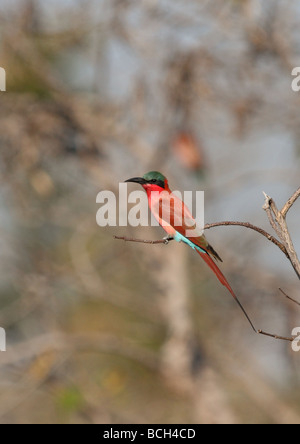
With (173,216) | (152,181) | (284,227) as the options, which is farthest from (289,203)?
(152,181)

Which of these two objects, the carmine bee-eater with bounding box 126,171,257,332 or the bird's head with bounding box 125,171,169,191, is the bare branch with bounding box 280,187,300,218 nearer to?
the carmine bee-eater with bounding box 126,171,257,332

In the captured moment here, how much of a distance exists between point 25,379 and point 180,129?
11.3 feet

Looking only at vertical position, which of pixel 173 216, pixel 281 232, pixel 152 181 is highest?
pixel 152 181

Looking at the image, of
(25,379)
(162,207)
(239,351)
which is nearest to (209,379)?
(239,351)

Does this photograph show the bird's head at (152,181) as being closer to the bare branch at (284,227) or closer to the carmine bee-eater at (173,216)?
the carmine bee-eater at (173,216)

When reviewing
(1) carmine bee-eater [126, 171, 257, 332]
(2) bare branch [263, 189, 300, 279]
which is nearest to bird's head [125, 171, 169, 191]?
(1) carmine bee-eater [126, 171, 257, 332]

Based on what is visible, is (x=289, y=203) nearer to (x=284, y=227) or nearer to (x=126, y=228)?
(x=284, y=227)

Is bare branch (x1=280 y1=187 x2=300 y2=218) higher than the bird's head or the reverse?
the reverse

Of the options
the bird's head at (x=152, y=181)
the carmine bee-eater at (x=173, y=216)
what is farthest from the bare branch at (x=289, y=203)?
the bird's head at (x=152, y=181)

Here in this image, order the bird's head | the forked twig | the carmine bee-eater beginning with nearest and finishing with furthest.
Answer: the forked twig
the carmine bee-eater
the bird's head

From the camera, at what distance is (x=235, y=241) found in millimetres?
9516

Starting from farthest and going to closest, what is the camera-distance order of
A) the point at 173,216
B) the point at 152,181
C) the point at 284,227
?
the point at 152,181 < the point at 173,216 < the point at 284,227

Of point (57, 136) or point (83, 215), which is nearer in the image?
point (57, 136)

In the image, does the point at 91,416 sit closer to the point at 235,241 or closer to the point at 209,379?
the point at 209,379
